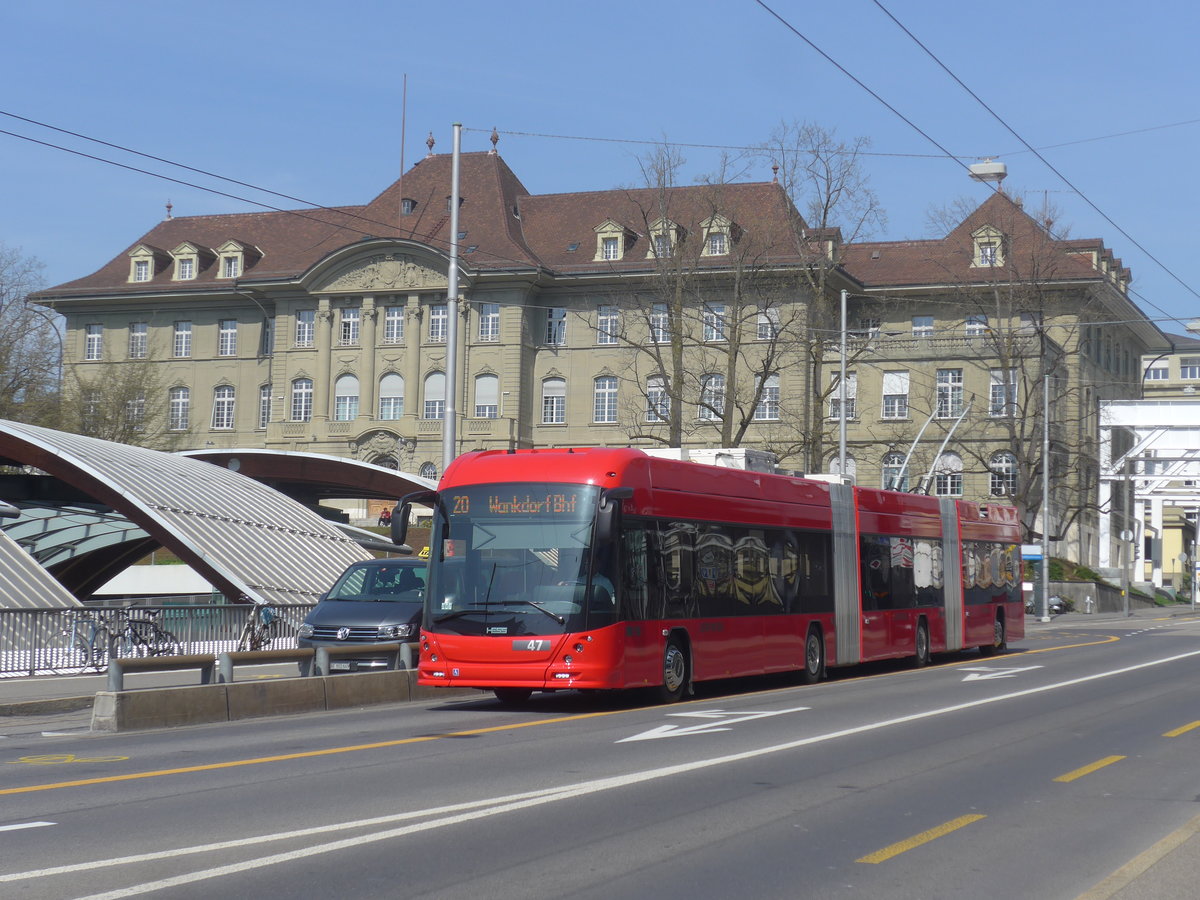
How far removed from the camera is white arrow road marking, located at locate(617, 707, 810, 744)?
15023mm

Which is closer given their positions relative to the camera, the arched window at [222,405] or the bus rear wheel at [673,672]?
the bus rear wheel at [673,672]

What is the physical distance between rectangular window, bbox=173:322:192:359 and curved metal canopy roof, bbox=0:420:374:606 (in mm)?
51227

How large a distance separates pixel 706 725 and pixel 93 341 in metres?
78.9

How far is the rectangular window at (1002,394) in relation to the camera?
217 feet

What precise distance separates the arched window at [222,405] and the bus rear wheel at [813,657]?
66970mm

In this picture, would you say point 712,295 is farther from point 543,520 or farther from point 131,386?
point 543,520

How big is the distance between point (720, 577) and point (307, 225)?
2913 inches

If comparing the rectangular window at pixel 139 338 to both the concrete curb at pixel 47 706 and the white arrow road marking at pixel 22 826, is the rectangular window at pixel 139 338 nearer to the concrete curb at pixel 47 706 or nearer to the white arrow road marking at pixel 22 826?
the concrete curb at pixel 47 706

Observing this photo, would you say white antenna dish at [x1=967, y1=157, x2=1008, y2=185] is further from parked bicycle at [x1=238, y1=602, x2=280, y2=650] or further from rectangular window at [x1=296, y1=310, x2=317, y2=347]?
rectangular window at [x1=296, y1=310, x2=317, y2=347]

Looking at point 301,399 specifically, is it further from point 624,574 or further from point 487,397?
point 624,574

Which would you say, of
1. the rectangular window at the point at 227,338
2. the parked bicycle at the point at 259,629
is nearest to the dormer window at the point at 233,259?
the rectangular window at the point at 227,338

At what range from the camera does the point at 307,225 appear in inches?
3575

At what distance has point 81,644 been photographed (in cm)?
2217

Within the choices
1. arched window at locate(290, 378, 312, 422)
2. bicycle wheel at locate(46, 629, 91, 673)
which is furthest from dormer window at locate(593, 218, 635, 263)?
bicycle wheel at locate(46, 629, 91, 673)
